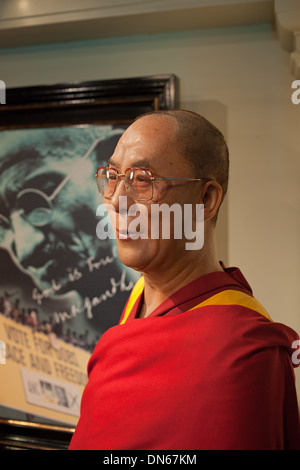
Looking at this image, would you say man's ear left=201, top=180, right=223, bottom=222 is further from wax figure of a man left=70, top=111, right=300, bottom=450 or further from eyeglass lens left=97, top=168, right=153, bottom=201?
eyeglass lens left=97, top=168, right=153, bottom=201

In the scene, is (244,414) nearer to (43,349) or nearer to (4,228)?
(43,349)

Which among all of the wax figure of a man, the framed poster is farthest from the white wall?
the wax figure of a man

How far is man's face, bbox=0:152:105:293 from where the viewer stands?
171cm

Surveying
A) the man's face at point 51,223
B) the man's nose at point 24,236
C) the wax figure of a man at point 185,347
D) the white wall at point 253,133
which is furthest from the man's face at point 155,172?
the man's nose at point 24,236

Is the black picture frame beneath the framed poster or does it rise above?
above

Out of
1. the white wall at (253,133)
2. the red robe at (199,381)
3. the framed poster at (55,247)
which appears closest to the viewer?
the red robe at (199,381)

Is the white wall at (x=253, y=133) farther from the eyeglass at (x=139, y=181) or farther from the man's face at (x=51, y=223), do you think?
the eyeglass at (x=139, y=181)

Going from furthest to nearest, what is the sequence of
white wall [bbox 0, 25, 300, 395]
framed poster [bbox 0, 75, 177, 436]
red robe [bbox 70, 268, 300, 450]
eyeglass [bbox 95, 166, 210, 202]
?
framed poster [bbox 0, 75, 177, 436] < white wall [bbox 0, 25, 300, 395] < eyeglass [bbox 95, 166, 210, 202] < red robe [bbox 70, 268, 300, 450]

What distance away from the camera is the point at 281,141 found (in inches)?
60.3

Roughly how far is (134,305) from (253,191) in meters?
0.74

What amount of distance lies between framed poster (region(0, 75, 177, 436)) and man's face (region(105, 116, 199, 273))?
800 mm

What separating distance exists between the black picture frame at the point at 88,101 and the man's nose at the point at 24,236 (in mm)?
Result: 376

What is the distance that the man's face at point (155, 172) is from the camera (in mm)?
832
